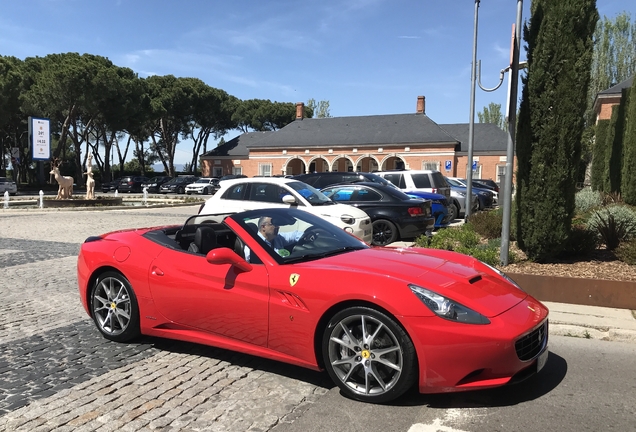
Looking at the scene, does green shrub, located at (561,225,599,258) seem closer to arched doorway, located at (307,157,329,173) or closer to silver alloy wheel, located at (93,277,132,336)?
silver alloy wheel, located at (93,277,132,336)

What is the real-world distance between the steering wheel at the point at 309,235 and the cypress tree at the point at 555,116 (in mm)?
4192

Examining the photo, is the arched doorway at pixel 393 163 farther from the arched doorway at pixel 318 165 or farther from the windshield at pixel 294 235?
the windshield at pixel 294 235

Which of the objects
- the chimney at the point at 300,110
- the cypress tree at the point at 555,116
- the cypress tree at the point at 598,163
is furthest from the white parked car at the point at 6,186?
the cypress tree at the point at 555,116

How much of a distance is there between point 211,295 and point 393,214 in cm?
791

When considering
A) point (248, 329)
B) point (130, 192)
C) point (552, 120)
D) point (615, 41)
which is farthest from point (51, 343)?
point (615, 41)

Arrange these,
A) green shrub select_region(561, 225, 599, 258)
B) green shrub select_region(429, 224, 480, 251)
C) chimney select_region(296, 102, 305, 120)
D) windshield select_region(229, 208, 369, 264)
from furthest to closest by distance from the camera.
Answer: chimney select_region(296, 102, 305, 120) < green shrub select_region(429, 224, 480, 251) < green shrub select_region(561, 225, 599, 258) < windshield select_region(229, 208, 369, 264)

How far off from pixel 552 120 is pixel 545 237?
170 cm

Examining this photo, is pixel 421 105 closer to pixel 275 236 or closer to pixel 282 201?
pixel 282 201

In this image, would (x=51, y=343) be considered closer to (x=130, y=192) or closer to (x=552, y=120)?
(x=552, y=120)

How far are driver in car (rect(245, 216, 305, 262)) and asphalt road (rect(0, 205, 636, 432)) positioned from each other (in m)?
1.07

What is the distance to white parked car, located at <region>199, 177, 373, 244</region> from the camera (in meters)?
10.2

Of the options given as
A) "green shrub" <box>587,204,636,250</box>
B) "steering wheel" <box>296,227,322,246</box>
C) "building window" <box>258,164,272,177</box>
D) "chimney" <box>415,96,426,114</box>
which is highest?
"chimney" <box>415,96,426,114</box>

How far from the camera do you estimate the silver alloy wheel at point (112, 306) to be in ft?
16.9

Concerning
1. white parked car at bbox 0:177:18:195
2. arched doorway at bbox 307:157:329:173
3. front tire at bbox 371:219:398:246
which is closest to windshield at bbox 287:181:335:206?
front tire at bbox 371:219:398:246
